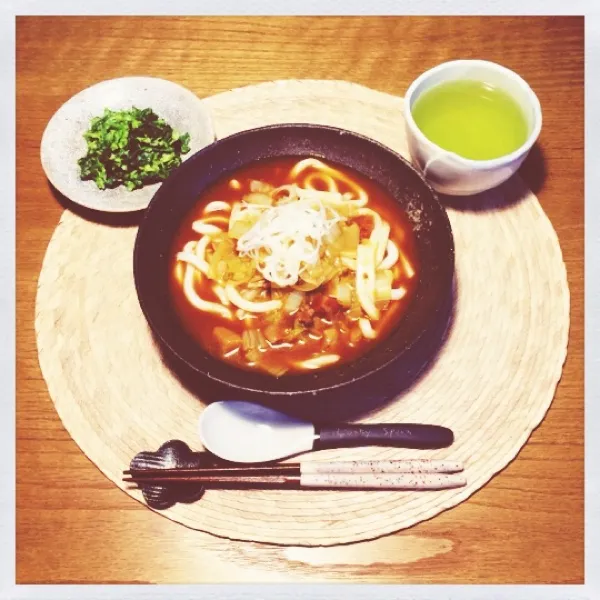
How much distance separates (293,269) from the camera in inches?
86.7

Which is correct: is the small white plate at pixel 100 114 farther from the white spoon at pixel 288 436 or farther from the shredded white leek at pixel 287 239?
the white spoon at pixel 288 436

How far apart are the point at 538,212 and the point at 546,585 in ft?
4.03

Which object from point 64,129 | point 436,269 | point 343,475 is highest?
point 64,129

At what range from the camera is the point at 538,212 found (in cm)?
253

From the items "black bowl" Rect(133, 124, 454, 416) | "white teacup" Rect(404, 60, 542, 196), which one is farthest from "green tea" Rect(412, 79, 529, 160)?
"black bowl" Rect(133, 124, 454, 416)

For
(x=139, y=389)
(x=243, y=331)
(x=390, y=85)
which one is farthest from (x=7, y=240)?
(x=390, y=85)

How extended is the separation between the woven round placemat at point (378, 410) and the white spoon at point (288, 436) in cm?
5

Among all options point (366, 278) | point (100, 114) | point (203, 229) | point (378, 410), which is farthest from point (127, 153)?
point (378, 410)

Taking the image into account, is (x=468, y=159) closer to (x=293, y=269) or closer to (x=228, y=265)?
(x=293, y=269)

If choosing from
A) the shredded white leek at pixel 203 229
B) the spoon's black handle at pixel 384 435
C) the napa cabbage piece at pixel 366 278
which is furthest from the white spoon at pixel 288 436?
the shredded white leek at pixel 203 229

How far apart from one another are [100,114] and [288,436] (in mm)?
1420

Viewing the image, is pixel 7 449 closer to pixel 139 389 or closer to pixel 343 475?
pixel 139 389

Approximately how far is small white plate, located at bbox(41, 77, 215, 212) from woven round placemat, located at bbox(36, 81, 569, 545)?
0.37ft
